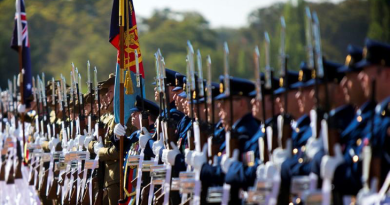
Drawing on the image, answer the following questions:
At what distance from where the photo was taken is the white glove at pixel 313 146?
5.23 meters

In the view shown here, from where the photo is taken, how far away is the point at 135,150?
29.7ft

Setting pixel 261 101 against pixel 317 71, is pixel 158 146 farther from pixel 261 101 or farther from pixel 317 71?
pixel 317 71

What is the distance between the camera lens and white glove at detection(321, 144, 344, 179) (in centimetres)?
501

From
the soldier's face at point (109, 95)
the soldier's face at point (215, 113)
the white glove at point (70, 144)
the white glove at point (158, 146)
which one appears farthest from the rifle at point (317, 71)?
the white glove at point (70, 144)

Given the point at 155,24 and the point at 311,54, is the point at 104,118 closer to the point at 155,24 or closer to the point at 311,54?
the point at 311,54

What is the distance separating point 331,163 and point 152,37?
38484mm

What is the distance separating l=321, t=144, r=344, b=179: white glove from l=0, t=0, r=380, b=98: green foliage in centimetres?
2545

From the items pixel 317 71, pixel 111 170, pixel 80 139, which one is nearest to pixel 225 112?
pixel 317 71

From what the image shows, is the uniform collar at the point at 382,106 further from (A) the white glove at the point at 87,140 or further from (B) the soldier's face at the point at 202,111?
(A) the white glove at the point at 87,140

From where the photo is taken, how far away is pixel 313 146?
5254 mm

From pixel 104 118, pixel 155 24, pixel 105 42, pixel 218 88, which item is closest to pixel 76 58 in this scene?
pixel 105 42

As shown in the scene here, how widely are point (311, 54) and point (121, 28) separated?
4.18m

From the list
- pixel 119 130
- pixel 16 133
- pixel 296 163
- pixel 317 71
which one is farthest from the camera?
pixel 16 133

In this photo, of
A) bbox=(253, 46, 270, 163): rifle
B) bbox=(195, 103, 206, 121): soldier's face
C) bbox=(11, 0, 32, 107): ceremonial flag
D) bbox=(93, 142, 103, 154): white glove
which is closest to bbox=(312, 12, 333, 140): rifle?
bbox=(253, 46, 270, 163): rifle
